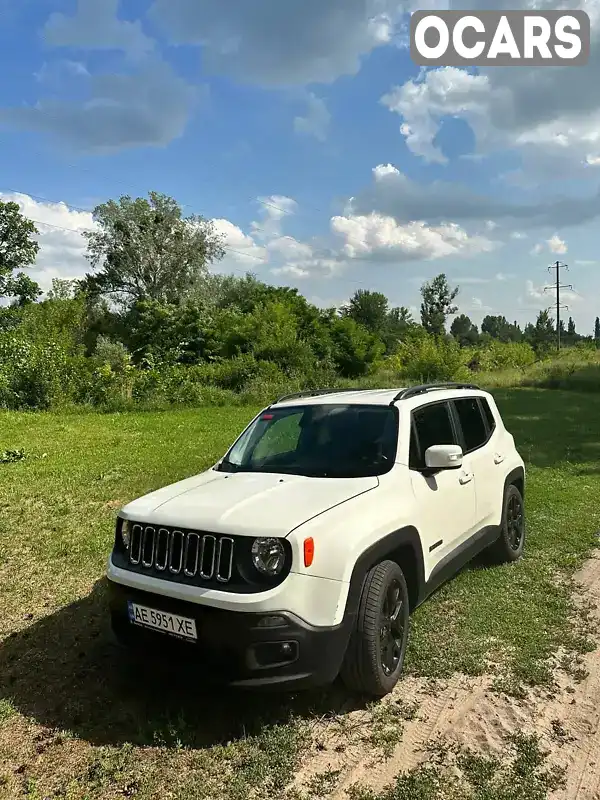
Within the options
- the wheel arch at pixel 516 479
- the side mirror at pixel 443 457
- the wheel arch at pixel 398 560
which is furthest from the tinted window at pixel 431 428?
the wheel arch at pixel 516 479

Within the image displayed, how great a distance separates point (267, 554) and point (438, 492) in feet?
5.08

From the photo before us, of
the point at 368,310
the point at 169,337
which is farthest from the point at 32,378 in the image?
the point at 368,310

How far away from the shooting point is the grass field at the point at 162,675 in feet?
9.23

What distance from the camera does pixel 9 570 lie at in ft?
18.7

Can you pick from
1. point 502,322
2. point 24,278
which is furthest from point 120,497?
point 502,322

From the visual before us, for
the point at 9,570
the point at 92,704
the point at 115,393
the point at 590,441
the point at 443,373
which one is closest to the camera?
the point at 92,704

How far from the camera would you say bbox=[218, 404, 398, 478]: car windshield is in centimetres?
385

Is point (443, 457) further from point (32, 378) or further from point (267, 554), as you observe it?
point (32, 378)

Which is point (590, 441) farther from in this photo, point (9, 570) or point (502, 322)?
point (502, 322)

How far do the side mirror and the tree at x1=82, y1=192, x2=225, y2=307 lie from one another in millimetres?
43255

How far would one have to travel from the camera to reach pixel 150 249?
1795 inches

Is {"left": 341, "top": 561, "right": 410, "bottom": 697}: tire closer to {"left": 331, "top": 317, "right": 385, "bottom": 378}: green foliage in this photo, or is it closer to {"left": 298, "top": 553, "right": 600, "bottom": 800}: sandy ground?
{"left": 298, "top": 553, "right": 600, "bottom": 800}: sandy ground

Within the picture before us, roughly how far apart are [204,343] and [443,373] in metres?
13.9

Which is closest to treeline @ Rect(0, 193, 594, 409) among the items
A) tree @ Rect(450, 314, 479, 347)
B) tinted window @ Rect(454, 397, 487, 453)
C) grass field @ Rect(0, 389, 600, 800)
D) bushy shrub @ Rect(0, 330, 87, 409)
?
bushy shrub @ Rect(0, 330, 87, 409)
